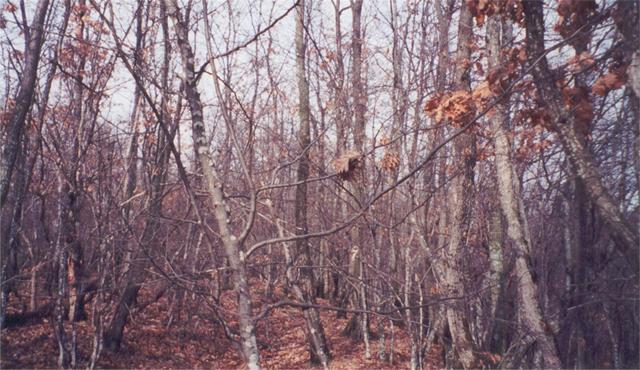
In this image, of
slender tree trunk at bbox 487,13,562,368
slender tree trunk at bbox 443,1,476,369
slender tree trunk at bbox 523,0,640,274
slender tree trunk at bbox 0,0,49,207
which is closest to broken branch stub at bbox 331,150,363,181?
slender tree trunk at bbox 523,0,640,274

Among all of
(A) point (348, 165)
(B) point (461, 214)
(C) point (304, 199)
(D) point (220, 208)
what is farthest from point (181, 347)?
(A) point (348, 165)

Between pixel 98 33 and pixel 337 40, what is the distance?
5383 millimetres

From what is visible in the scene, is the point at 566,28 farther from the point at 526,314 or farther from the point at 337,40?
the point at 337,40

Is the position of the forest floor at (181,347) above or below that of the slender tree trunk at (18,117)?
below

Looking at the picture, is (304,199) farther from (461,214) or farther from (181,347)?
(181,347)

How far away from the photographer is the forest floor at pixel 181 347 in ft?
27.4

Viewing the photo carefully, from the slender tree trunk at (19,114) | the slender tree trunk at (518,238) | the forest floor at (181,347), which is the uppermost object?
the slender tree trunk at (19,114)

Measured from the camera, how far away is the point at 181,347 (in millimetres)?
10164

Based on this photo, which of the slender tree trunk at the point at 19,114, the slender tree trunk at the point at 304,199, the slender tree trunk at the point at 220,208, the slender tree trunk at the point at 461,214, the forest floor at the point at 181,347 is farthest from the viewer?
the slender tree trunk at the point at 304,199

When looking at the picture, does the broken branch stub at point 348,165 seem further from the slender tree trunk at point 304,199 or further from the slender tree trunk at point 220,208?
the slender tree trunk at point 304,199

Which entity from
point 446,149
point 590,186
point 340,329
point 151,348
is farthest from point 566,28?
point 340,329

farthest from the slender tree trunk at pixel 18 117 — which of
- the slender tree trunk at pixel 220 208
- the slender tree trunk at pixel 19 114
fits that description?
the slender tree trunk at pixel 220 208

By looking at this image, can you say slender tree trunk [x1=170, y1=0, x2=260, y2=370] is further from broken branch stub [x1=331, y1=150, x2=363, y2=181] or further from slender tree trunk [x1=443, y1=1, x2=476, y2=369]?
slender tree trunk [x1=443, y1=1, x2=476, y2=369]

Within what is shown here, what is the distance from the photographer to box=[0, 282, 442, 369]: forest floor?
8352 mm
